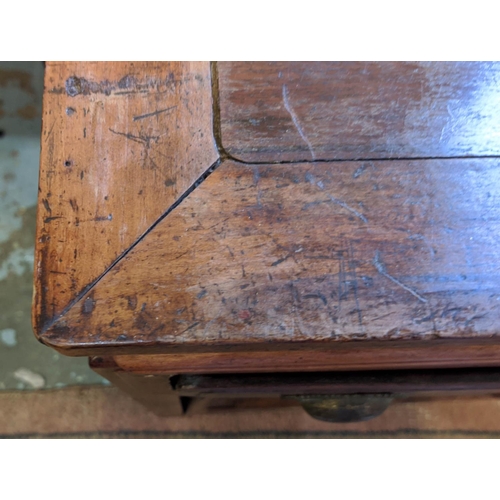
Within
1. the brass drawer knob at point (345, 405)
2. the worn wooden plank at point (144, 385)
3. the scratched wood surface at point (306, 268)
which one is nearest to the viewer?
the scratched wood surface at point (306, 268)

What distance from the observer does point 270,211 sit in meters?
0.51

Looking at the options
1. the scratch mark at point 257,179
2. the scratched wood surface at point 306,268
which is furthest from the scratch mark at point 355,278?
the scratch mark at point 257,179

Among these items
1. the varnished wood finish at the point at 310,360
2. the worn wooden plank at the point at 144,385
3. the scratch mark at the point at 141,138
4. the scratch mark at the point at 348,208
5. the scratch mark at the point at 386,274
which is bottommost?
the worn wooden plank at the point at 144,385

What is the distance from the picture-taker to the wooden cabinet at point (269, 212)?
48 centimetres

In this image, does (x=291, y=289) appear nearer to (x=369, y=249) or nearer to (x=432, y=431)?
(x=369, y=249)

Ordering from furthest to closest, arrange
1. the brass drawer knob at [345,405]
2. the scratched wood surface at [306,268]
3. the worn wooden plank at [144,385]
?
the brass drawer knob at [345,405] → the worn wooden plank at [144,385] → the scratched wood surface at [306,268]

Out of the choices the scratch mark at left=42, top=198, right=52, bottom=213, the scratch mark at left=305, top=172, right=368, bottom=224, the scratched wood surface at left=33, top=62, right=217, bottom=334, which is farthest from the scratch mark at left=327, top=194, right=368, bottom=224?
the scratch mark at left=42, top=198, right=52, bottom=213

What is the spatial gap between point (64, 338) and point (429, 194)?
0.42 metres

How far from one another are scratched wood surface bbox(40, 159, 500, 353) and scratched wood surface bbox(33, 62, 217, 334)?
0.02 m

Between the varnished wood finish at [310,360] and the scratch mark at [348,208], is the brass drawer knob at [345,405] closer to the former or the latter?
the varnished wood finish at [310,360]

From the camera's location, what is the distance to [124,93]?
0.55 metres

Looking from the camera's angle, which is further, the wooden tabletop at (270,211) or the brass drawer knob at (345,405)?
the brass drawer knob at (345,405)

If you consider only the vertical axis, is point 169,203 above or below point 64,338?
above

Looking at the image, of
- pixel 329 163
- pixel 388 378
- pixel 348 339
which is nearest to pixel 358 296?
pixel 348 339
